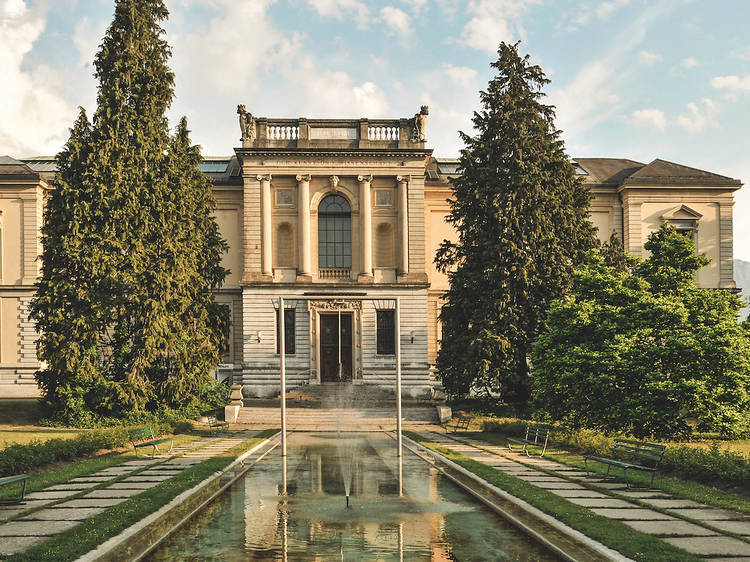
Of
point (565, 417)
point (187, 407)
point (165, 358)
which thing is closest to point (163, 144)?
point (165, 358)

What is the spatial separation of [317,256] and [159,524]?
34.0 metres

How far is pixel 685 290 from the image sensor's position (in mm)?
24250

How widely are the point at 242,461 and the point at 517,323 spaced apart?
16875 millimetres

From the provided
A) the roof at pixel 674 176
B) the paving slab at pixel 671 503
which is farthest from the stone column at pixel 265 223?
the paving slab at pixel 671 503

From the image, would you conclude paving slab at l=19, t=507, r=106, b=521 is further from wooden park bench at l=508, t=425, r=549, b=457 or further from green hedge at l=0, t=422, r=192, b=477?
wooden park bench at l=508, t=425, r=549, b=457

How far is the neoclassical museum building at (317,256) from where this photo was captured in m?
42.7

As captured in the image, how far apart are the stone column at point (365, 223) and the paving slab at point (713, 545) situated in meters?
34.6

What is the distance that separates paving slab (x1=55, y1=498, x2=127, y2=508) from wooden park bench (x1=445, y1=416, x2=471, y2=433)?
1826cm

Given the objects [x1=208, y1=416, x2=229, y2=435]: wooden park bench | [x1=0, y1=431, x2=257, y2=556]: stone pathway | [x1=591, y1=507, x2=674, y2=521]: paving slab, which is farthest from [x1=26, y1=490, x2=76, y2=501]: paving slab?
[x1=208, y1=416, x2=229, y2=435]: wooden park bench

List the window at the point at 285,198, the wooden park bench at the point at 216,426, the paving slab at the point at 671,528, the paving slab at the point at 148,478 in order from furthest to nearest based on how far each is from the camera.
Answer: the window at the point at 285,198 < the wooden park bench at the point at 216,426 < the paving slab at the point at 148,478 < the paving slab at the point at 671,528

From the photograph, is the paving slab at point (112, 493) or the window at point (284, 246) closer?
the paving slab at point (112, 493)

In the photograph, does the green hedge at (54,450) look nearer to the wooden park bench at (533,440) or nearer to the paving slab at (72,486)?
the paving slab at (72,486)

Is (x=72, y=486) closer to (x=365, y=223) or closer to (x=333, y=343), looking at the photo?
(x=333, y=343)

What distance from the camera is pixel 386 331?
4334cm
